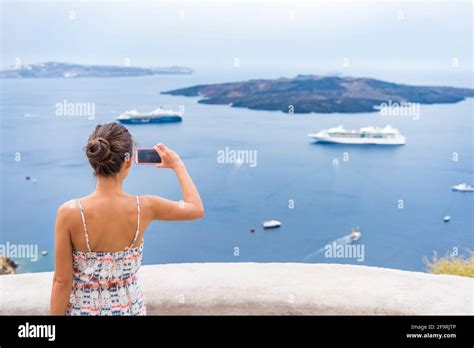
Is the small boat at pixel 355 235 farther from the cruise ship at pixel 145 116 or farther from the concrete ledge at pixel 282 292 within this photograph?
the concrete ledge at pixel 282 292

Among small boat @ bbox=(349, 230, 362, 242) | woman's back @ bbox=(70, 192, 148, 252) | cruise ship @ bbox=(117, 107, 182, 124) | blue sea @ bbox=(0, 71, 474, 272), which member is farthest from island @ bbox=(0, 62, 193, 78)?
woman's back @ bbox=(70, 192, 148, 252)

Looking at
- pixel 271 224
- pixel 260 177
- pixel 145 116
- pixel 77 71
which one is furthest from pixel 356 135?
pixel 77 71

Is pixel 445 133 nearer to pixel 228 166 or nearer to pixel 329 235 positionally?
pixel 329 235

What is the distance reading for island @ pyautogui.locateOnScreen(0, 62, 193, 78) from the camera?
19.9 meters

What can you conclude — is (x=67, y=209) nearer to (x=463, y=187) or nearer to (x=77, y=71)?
(x=77, y=71)

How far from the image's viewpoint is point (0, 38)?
2253 centimetres

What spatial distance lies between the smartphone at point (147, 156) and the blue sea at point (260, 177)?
58.4ft

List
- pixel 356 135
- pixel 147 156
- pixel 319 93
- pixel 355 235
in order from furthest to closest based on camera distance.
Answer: pixel 355 235, pixel 356 135, pixel 319 93, pixel 147 156

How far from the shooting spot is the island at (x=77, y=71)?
19.9 metres

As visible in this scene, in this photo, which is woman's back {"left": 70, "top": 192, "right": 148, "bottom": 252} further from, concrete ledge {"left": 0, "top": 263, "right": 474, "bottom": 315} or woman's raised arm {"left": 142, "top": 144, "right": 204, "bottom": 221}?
concrete ledge {"left": 0, "top": 263, "right": 474, "bottom": 315}

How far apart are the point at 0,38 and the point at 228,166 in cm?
875

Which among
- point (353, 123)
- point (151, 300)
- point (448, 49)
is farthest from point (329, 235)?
point (151, 300)

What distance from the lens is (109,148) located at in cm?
119

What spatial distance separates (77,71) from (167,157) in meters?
19.5
